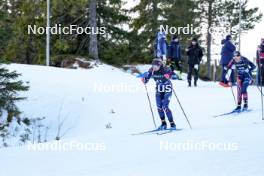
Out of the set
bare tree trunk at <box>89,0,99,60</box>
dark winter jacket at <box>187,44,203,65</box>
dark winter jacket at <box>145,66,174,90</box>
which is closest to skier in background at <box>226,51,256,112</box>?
dark winter jacket at <box>145,66,174,90</box>

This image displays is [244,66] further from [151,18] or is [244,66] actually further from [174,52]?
[151,18]

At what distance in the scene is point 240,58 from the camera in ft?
50.2

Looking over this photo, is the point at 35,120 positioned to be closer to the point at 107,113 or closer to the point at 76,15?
the point at 107,113

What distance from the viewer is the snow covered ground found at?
8.23m

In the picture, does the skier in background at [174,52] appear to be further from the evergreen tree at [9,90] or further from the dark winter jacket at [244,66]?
the evergreen tree at [9,90]

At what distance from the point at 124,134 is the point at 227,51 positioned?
8.44 m

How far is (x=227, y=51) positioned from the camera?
1984 centimetres

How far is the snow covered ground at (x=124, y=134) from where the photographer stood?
8.23 m

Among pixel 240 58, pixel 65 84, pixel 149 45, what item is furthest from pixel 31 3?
pixel 240 58

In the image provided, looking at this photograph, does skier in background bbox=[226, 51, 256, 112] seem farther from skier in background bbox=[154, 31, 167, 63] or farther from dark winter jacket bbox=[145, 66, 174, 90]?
skier in background bbox=[154, 31, 167, 63]

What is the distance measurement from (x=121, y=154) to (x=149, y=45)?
25902 mm

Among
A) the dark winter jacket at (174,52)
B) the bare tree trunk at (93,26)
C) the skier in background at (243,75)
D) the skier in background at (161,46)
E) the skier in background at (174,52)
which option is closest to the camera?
the skier in background at (243,75)

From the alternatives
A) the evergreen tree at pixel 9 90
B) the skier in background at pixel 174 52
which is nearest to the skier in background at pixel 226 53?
the skier in background at pixel 174 52

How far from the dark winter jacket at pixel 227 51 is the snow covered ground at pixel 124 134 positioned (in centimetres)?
126
